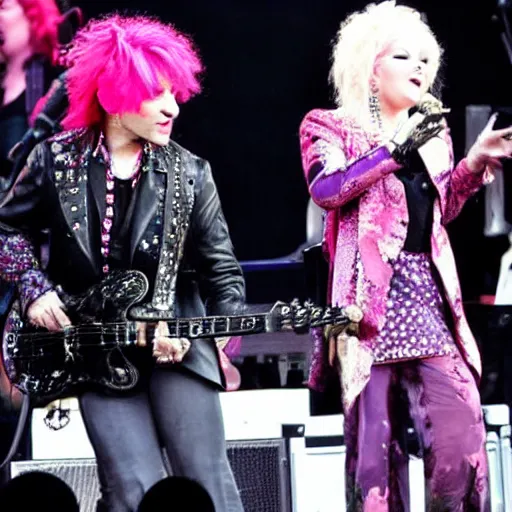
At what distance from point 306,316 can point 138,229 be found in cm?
62

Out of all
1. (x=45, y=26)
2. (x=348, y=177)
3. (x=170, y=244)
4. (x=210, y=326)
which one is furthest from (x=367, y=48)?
(x=45, y=26)

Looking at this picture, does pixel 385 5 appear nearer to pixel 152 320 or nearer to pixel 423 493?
pixel 152 320

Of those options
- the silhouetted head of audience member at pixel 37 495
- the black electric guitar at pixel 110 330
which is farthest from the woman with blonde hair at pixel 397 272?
the silhouetted head of audience member at pixel 37 495

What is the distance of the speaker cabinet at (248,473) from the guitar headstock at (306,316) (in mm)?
752

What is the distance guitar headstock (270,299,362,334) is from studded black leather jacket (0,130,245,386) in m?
0.17

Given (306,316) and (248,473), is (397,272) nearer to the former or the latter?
(306,316)

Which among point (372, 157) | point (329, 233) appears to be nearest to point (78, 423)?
point (329, 233)

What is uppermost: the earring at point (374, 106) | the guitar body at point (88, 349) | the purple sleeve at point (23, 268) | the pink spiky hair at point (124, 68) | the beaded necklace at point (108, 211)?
the pink spiky hair at point (124, 68)

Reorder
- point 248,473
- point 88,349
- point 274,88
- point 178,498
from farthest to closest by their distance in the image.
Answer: point 274,88
point 248,473
point 88,349
point 178,498

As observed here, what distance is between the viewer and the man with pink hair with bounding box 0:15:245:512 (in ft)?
15.4

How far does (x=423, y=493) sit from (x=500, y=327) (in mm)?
776

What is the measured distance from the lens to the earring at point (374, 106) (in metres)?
4.93

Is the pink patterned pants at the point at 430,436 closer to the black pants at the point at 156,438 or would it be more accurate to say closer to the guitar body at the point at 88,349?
the black pants at the point at 156,438

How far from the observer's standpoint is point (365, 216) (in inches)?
189
